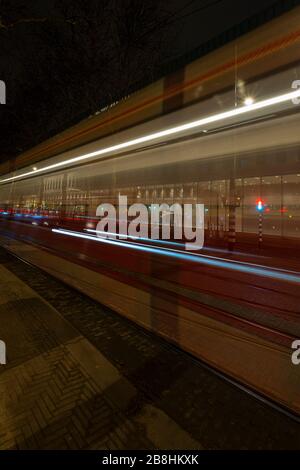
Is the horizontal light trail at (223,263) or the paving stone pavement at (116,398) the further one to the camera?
the horizontal light trail at (223,263)

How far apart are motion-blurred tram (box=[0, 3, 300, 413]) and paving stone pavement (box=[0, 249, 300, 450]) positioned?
28 centimetres

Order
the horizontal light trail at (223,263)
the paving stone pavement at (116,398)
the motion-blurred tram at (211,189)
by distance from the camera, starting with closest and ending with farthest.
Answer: the paving stone pavement at (116,398) → the motion-blurred tram at (211,189) → the horizontal light trail at (223,263)

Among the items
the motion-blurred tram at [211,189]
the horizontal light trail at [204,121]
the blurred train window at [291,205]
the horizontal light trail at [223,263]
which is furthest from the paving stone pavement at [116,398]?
the blurred train window at [291,205]

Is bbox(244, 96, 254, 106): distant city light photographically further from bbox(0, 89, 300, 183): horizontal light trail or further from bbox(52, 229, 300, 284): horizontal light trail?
bbox(52, 229, 300, 284): horizontal light trail

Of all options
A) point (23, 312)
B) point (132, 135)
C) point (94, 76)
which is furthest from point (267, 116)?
point (94, 76)

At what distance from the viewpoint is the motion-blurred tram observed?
3.64m

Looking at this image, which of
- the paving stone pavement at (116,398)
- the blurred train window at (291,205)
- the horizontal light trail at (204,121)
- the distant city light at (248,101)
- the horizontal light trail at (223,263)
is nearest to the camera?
the paving stone pavement at (116,398)

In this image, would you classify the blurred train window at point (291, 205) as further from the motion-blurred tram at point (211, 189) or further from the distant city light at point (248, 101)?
the distant city light at point (248, 101)

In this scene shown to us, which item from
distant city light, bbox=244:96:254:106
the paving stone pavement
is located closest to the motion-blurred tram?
distant city light, bbox=244:96:254:106

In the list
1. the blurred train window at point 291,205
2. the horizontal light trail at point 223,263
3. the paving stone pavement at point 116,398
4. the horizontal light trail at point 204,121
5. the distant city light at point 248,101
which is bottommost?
the paving stone pavement at point 116,398

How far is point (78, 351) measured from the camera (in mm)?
3104

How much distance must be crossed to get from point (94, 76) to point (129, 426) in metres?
22.3

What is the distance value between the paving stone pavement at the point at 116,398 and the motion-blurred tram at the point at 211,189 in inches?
11.1

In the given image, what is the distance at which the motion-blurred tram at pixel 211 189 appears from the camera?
3.64 metres
